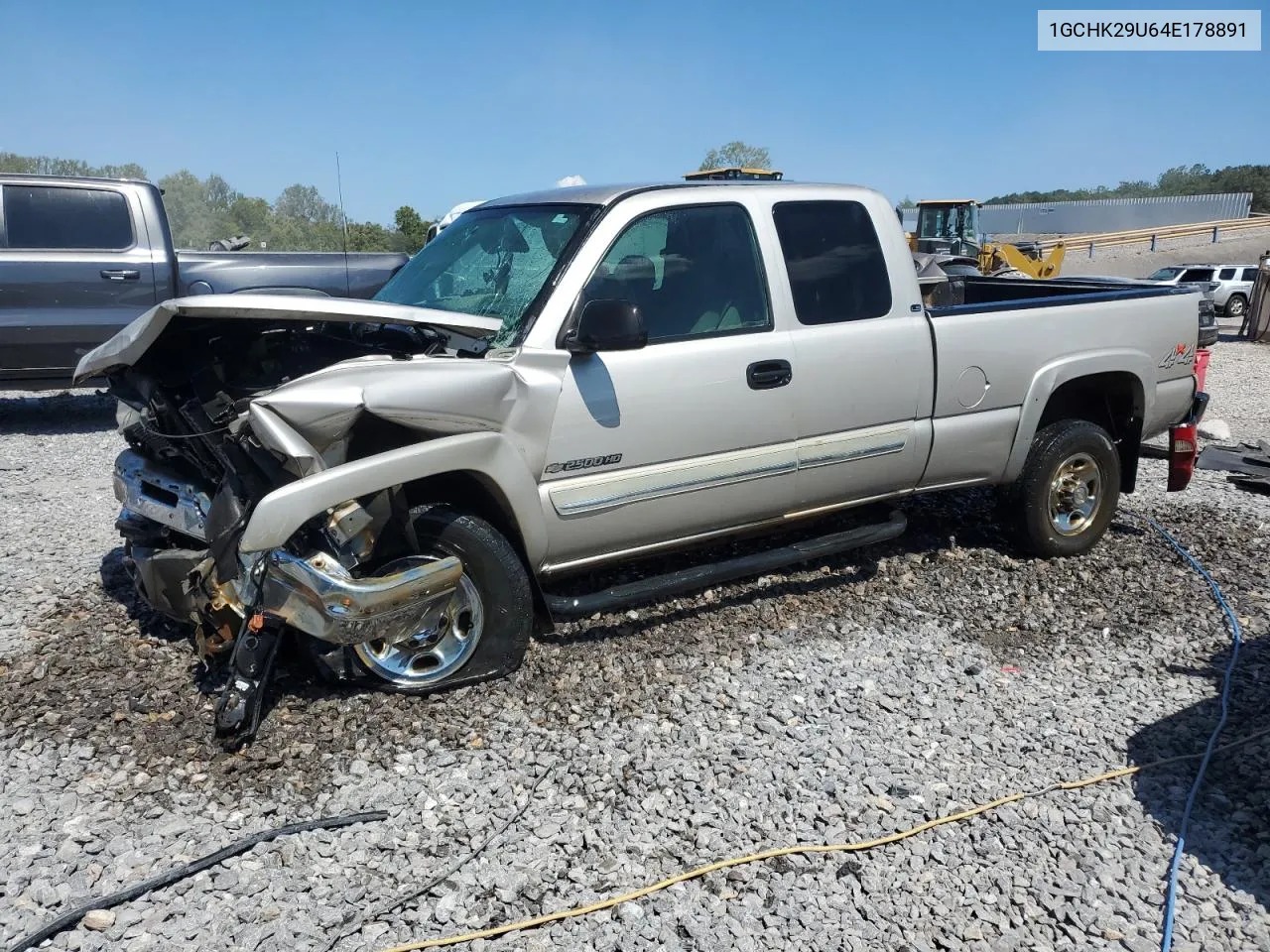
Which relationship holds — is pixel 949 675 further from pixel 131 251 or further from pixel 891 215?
pixel 131 251

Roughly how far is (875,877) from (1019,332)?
3155 mm

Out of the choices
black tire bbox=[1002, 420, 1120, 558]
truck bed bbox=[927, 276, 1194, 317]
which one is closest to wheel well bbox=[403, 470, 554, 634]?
truck bed bbox=[927, 276, 1194, 317]

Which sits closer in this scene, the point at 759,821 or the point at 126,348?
the point at 759,821

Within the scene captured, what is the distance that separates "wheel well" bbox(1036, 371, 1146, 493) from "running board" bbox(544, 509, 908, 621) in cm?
126

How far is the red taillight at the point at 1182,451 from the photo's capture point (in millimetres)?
5953

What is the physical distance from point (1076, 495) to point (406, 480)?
398 centimetres

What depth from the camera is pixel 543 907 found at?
9.53ft

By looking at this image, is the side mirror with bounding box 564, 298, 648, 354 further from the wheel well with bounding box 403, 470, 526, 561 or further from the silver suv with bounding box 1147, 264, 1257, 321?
the silver suv with bounding box 1147, 264, 1257, 321

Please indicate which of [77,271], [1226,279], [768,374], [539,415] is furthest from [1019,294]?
[1226,279]

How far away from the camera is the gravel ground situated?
2.89 m

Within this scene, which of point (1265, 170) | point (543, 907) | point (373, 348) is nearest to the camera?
point (543, 907)

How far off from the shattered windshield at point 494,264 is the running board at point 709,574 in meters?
1.12

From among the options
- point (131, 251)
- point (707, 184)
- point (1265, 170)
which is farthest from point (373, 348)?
point (1265, 170)

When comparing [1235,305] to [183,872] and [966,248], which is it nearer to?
[966,248]
